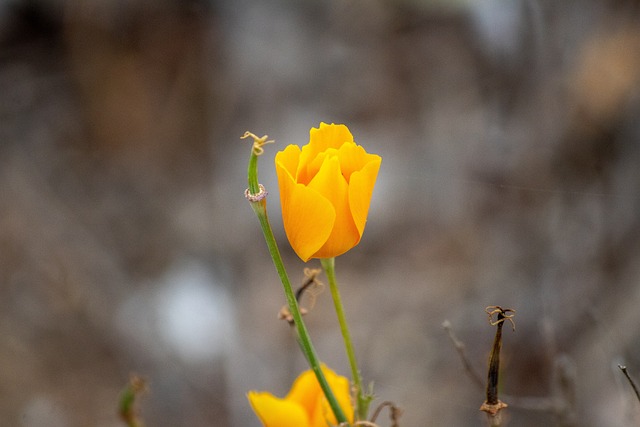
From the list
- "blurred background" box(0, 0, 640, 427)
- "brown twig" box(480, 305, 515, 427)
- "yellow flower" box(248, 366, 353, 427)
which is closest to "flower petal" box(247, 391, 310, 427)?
"yellow flower" box(248, 366, 353, 427)

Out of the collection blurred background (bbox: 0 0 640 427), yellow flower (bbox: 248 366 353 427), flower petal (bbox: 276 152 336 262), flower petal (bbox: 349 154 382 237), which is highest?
blurred background (bbox: 0 0 640 427)

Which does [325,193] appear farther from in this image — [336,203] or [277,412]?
[277,412]

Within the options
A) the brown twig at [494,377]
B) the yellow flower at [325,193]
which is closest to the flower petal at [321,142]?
the yellow flower at [325,193]

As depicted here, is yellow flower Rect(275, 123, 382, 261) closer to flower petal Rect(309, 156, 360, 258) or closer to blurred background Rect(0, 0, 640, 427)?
flower petal Rect(309, 156, 360, 258)

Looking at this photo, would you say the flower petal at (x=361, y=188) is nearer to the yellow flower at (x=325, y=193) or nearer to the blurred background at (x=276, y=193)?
the yellow flower at (x=325, y=193)

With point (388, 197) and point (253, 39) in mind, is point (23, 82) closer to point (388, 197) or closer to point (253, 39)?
point (253, 39)

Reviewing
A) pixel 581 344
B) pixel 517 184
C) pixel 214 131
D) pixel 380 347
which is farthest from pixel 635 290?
pixel 214 131

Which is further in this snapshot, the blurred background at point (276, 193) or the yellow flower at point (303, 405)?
the blurred background at point (276, 193)

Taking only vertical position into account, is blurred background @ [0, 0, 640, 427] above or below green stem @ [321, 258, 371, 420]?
above
